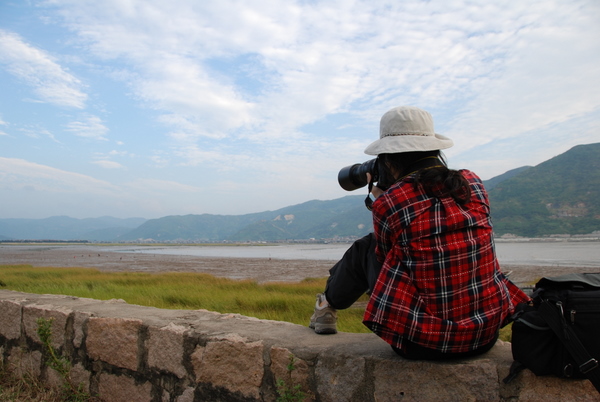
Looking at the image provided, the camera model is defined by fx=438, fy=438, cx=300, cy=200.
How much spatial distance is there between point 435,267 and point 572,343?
40cm

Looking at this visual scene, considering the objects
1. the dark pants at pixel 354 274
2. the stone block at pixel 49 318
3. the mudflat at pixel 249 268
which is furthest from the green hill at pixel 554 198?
the stone block at pixel 49 318

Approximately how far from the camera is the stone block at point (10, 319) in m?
2.72

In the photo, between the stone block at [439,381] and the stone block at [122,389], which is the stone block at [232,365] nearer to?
the stone block at [122,389]

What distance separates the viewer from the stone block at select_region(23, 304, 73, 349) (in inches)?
97.1

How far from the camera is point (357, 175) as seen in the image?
6.19ft

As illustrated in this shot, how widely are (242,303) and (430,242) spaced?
185 inches

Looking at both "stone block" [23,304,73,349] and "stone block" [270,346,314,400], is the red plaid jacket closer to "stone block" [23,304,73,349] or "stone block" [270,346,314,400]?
"stone block" [270,346,314,400]

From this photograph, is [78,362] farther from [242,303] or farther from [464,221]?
[242,303]

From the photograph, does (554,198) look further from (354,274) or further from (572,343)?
(572,343)

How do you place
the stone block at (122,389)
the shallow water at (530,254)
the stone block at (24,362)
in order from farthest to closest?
the shallow water at (530,254) < the stone block at (24,362) < the stone block at (122,389)

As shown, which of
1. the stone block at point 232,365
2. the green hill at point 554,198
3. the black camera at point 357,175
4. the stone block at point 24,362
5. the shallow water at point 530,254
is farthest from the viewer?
the green hill at point 554,198

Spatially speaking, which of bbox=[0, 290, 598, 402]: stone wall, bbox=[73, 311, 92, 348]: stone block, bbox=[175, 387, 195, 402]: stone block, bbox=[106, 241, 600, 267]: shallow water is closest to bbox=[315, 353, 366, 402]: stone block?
bbox=[0, 290, 598, 402]: stone wall

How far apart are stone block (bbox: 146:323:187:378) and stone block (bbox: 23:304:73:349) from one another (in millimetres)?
686

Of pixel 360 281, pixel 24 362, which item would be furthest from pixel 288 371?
pixel 24 362
